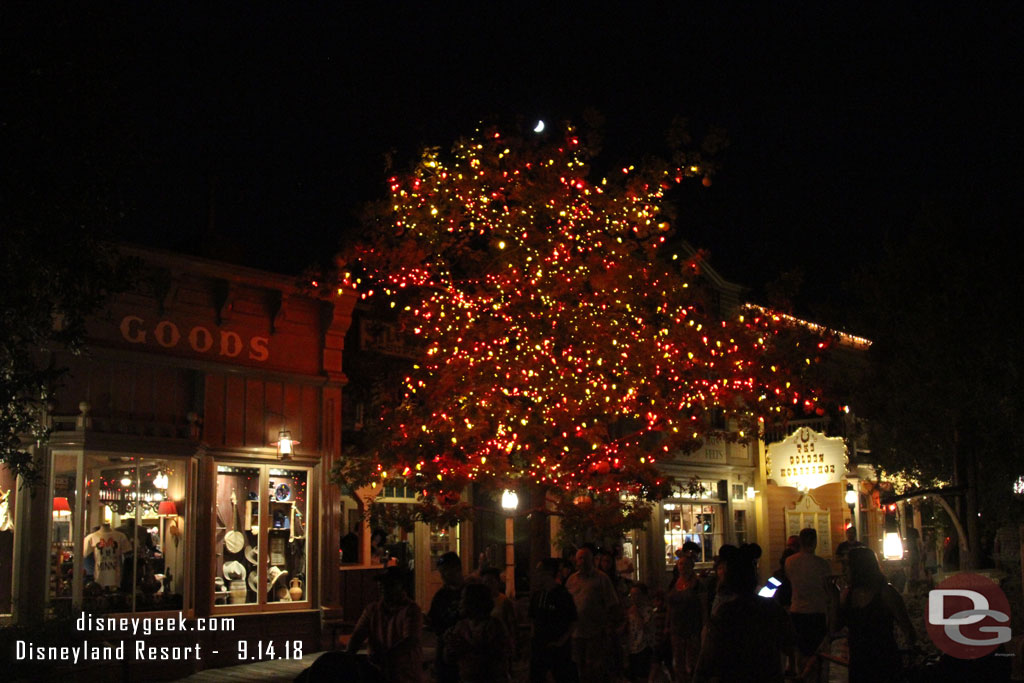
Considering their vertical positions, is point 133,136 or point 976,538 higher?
point 133,136

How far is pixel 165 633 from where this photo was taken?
51.3 feet

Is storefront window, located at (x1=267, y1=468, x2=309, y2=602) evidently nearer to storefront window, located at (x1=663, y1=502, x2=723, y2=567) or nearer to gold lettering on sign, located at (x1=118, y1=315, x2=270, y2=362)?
gold lettering on sign, located at (x1=118, y1=315, x2=270, y2=362)

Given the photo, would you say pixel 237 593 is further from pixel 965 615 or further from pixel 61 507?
pixel 965 615

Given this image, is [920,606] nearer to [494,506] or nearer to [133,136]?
[494,506]

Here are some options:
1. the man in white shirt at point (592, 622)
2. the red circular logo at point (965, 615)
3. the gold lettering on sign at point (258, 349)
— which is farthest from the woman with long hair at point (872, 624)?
the gold lettering on sign at point (258, 349)

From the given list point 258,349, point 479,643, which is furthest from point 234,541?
point 479,643

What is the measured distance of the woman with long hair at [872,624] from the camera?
791cm

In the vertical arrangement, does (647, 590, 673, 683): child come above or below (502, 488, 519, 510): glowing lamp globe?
below

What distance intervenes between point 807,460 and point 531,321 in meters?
12.1

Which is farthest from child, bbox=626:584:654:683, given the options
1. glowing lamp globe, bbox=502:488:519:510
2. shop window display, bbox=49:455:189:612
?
shop window display, bbox=49:455:189:612

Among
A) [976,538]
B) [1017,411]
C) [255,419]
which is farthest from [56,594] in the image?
[1017,411]

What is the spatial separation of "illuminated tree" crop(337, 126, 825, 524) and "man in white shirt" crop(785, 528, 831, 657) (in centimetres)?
582

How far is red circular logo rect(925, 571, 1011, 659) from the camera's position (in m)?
10.1

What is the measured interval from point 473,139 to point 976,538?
11.1 metres
